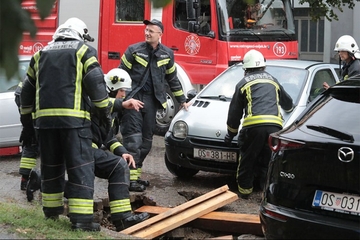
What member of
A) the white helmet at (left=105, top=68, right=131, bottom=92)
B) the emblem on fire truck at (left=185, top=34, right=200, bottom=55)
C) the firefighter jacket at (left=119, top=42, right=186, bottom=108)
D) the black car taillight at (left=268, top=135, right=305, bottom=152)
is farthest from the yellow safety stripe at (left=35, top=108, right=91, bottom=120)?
the emblem on fire truck at (left=185, top=34, right=200, bottom=55)

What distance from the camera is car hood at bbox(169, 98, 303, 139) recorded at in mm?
8391

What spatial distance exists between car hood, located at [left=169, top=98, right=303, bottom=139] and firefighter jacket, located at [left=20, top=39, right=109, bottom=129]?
2.70 metres

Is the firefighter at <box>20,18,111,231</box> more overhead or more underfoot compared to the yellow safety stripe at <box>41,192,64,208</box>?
more overhead

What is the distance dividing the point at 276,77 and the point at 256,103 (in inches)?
59.0

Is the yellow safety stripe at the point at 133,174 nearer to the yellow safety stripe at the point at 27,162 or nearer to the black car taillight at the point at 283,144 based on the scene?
the yellow safety stripe at the point at 27,162

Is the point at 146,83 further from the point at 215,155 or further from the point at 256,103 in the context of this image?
the point at 256,103

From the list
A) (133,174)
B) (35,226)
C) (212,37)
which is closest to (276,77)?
(133,174)

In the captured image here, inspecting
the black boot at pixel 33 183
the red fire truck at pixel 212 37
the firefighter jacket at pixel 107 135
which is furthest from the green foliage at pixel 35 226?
the red fire truck at pixel 212 37

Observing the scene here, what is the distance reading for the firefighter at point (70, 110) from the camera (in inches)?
230

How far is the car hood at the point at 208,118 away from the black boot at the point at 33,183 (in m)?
2.05

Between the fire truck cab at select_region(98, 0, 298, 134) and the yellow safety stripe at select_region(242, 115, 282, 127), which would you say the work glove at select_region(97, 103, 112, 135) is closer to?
the yellow safety stripe at select_region(242, 115, 282, 127)

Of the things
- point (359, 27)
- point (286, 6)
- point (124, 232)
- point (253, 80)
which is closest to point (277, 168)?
point (124, 232)

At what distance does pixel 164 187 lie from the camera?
8.73m

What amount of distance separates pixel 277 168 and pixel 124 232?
5.70 feet
